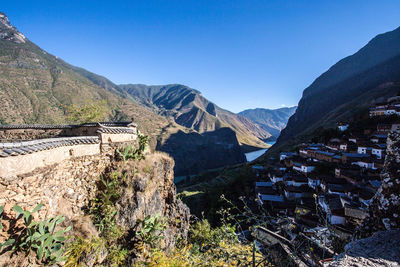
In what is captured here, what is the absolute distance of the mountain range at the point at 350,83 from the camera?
271ft

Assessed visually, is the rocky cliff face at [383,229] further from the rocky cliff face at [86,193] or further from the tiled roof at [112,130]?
the tiled roof at [112,130]

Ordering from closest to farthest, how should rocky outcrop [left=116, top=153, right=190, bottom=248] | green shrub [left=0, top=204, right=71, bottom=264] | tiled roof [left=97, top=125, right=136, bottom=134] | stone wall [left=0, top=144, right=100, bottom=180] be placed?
green shrub [left=0, top=204, right=71, bottom=264] < stone wall [left=0, top=144, right=100, bottom=180] < rocky outcrop [left=116, top=153, right=190, bottom=248] < tiled roof [left=97, top=125, right=136, bottom=134]

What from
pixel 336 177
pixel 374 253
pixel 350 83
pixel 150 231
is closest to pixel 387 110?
pixel 336 177

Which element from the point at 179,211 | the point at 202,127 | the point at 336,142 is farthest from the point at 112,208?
the point at 202,127

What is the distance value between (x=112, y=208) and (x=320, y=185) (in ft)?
108

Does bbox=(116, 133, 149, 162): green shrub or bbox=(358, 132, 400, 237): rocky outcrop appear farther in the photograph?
bbox=(116, 133, 149, 162): green shrub

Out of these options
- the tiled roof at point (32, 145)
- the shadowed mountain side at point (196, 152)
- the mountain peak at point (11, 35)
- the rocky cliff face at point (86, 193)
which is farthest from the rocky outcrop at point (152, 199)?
the mountain peak at point (11, 35)

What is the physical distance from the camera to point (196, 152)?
4791 inches

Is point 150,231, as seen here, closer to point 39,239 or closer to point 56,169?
point 39,239

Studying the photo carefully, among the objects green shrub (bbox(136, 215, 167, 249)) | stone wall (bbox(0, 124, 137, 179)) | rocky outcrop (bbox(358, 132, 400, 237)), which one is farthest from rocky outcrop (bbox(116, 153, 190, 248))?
rocky outcrop (bbox(358, 132, 400, 237))

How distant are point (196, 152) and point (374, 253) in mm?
120170

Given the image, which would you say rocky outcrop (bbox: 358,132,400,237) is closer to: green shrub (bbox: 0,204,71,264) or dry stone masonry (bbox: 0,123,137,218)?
green shrub (bbox: 0,204,71,264)

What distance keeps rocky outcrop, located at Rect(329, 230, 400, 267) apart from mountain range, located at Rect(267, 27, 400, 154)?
260ft

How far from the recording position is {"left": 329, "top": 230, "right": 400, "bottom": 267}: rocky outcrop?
6.71 ft
